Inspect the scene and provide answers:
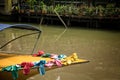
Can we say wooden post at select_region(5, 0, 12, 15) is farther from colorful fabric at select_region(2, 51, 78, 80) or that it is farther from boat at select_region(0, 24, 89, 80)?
colorful fabric at select_region(2, 51, 78, 80)

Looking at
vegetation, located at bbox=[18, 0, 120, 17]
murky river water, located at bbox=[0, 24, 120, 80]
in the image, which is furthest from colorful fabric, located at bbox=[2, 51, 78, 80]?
vegetation, located at bbox=[18, 0, 120, 17]

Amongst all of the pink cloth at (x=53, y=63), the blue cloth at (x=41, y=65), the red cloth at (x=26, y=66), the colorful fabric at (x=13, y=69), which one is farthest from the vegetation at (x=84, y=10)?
the colorful fabric at (x=13, y=69)

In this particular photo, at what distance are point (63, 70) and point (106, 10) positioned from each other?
14.2 meters

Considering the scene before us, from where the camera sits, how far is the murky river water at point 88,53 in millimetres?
9773

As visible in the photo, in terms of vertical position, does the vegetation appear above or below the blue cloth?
above

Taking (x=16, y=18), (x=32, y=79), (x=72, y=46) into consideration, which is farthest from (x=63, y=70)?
(x=16, y=18)

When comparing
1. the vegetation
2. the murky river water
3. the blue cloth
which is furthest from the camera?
the vegetation

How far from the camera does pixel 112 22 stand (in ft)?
77.6

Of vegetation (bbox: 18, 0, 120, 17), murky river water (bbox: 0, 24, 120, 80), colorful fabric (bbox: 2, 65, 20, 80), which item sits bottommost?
murky river water (bbox: 0, 24, 120, 80)

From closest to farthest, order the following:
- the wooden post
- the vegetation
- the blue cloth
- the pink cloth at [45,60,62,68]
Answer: the blue cloth → the pink cloth at [45,60,62,68] → the vegetation → the wooden post

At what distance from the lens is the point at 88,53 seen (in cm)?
1348

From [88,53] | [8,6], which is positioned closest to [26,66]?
[88,53]

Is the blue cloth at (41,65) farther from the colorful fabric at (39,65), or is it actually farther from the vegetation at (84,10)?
the vegetation at (84,10)

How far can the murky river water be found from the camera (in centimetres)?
977
